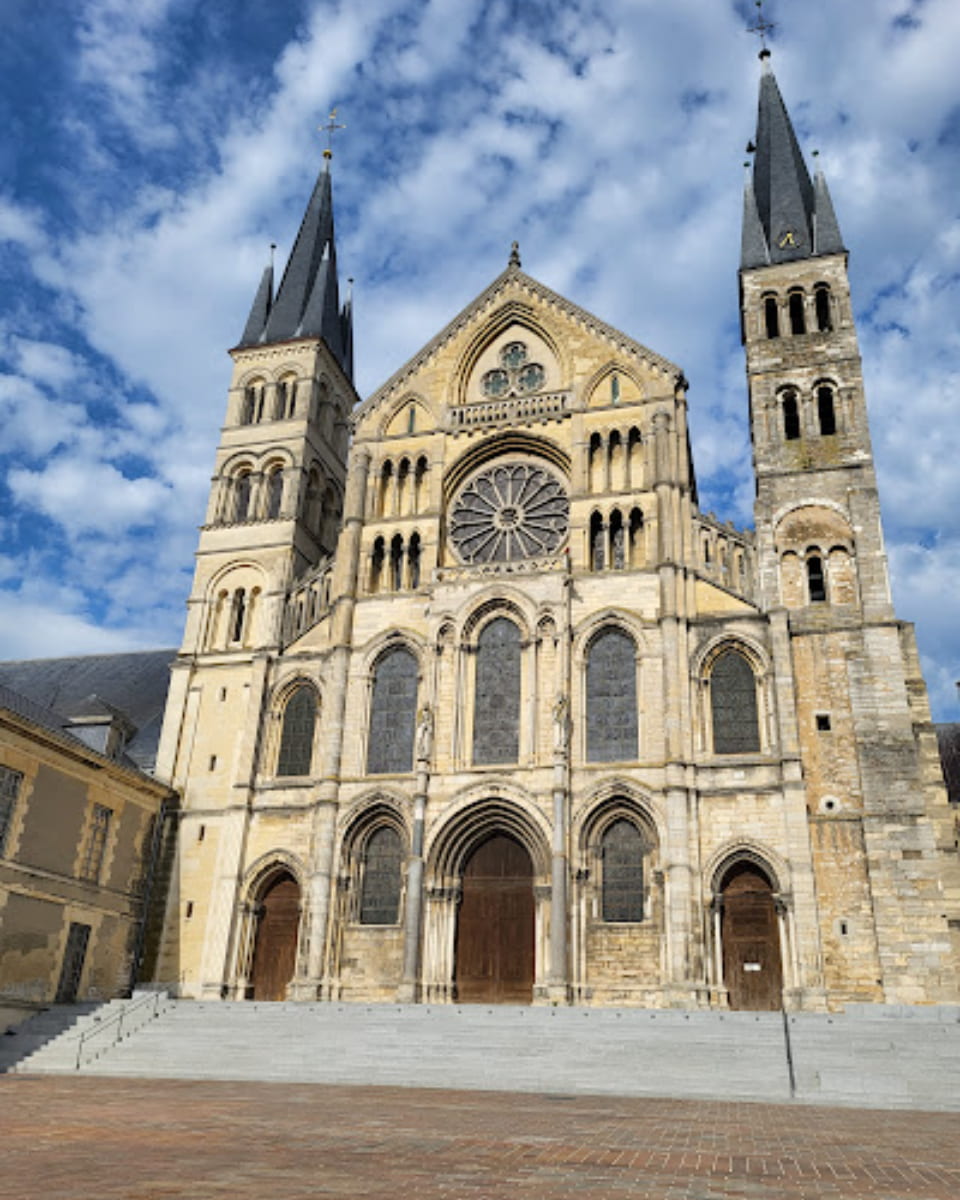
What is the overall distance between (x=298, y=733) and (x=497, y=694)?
5.98 metres

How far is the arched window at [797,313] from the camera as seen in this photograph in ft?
101

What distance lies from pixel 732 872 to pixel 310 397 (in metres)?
20.8

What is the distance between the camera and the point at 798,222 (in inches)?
1278

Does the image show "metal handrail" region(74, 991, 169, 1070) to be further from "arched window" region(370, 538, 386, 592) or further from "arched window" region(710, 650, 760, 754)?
"arched window" region(710, 650, 760, 754)

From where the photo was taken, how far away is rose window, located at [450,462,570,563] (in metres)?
29.6

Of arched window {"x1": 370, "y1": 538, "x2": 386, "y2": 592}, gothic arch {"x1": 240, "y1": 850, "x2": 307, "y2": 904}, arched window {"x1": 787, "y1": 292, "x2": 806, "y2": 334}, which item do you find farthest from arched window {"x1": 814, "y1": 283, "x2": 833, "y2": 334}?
gothic arch {"x1": 240, "y1": 850, "x2": 307, "y2": 904}

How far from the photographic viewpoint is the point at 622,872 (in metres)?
24.4

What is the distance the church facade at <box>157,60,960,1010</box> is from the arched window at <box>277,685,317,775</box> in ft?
0.29

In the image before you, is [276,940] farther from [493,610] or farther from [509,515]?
[509,515]

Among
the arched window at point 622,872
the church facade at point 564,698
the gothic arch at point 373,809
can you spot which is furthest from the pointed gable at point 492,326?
the arched window at point 622,872

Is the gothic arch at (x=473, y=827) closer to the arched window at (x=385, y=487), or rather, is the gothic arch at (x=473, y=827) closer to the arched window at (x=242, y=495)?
the arched window at (x=385, y=487)

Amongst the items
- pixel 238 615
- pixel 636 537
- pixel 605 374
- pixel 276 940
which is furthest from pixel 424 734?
pixel 605 374

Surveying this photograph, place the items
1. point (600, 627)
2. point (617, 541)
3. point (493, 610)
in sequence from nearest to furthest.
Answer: point (600, 627), point (493, 610), point (617, 541)

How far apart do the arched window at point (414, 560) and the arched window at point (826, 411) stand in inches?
476
